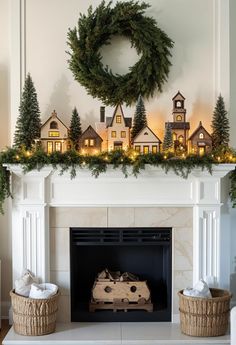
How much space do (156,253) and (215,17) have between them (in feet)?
6.63

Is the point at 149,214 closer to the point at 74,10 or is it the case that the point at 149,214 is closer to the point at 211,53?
the point at 211,53

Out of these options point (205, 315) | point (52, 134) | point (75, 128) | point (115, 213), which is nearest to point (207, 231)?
point (205, 315)

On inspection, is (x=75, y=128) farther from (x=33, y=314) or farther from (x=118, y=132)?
(x=33, y=314)

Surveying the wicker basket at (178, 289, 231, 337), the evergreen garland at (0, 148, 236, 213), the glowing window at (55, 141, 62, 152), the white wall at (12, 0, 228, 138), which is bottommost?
the wicker basket at (178, 289, 231, 337)

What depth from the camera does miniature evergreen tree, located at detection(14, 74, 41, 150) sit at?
10.8ft

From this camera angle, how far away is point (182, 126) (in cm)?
341

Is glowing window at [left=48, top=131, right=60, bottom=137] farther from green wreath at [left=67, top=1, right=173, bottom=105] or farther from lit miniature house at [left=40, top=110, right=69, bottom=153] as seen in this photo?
green wreath at [left=67, top=1, right=173, bottom=105]

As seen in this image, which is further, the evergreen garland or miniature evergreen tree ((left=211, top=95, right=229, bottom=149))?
miniature evergreen tree ((left=211, top=95, right=229, bottom=149))

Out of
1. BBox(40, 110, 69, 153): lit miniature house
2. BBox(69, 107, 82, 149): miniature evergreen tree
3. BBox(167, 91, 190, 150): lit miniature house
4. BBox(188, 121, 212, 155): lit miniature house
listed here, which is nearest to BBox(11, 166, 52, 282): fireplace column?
BBox(40, 110, 69, 153): lit miniature house

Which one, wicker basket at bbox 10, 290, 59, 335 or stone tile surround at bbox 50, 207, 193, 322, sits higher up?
stone tile surround at bbox 50, 207, 193, 322

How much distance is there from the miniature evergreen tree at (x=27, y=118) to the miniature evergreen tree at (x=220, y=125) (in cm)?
142

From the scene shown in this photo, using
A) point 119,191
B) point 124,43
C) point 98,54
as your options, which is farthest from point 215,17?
point 119,191

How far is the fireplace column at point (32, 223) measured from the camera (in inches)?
131

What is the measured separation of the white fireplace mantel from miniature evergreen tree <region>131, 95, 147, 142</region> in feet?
1.20
